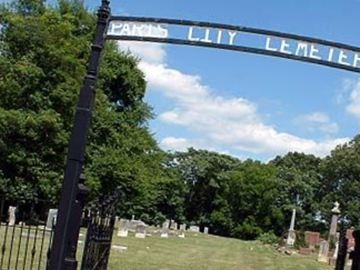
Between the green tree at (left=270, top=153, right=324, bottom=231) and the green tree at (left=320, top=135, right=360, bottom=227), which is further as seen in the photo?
the green tree at (left=270, top=153, right=324, bottom=231)

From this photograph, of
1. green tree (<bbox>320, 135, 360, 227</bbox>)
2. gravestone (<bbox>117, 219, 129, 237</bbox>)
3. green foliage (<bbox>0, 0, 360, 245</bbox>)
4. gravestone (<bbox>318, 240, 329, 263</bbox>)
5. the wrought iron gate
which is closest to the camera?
the wrought iron gate

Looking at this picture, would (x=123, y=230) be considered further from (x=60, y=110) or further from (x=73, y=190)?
(x=73, y=190)

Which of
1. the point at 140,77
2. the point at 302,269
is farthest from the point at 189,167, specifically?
the point at 302,269

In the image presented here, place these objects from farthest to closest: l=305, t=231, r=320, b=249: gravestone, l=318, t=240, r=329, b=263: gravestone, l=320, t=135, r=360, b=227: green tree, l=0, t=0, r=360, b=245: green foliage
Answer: l=320, t=135, r=360, b=227: green tree → l=305, t=231, r=320, b=249: gravestone → l=0, t=0, r=360, b=245: green foliage → l=318, t=240, r=329, b=263: gravestone

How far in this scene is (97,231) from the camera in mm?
8297

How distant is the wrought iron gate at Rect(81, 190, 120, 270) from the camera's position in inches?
313

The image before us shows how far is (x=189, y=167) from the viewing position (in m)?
101

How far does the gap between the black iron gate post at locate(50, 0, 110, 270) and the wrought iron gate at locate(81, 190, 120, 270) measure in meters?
1.21

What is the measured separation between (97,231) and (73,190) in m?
1.77

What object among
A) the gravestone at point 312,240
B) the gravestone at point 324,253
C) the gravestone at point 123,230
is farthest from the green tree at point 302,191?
the gravestone at point 123,230

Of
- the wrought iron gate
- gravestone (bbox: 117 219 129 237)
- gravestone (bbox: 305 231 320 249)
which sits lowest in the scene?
gravestone (bbox: 305 231 320 249)

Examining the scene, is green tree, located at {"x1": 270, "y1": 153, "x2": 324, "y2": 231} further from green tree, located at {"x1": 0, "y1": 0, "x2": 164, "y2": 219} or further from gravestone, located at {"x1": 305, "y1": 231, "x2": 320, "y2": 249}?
green tree, located at {"x1": 0, "y1": 0, "x2": 164, "y2": 219}

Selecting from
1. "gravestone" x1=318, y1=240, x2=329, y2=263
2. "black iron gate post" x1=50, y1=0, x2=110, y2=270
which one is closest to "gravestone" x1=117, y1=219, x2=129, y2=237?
"gravestone" x1=318, y1=240, x2=329, y2=263

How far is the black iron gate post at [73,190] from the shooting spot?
6.50 meters
